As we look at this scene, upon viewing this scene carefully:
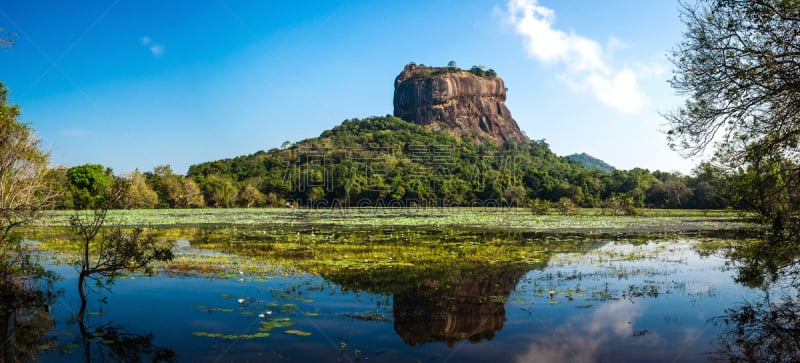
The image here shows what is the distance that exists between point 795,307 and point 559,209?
4737 cm

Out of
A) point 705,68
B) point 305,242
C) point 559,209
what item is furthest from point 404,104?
point 705,68

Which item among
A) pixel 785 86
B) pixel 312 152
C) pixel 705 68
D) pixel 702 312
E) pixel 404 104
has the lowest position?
pixel 702 312

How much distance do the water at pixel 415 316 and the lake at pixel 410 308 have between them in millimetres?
35

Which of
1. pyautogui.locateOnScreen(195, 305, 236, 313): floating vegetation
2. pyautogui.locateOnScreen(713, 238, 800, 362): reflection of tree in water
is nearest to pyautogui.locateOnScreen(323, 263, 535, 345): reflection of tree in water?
pyautogui.locateOnScreen(195, 305, 236, 313): floating vegetation

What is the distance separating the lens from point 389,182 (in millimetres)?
96750

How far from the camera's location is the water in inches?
302

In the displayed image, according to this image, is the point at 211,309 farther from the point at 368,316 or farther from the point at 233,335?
the point at 368,316

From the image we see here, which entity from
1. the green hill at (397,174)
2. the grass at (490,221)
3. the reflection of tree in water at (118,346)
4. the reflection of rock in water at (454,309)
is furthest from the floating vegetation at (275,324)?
the green hill at (397,174)

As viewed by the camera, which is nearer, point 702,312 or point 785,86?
point 785,86

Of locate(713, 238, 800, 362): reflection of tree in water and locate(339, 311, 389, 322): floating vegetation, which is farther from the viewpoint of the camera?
locate(339, 311, 389, 322): floating vegetation

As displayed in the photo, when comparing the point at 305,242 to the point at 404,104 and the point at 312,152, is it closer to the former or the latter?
the point at 312,152

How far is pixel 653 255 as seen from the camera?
18.8 meters

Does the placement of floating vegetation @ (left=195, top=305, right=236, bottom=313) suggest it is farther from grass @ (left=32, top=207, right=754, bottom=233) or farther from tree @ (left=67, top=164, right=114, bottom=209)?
tree @ (left=67, top=164, right=114, bottom=209)

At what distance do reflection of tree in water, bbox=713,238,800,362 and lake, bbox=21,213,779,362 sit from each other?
137mm
